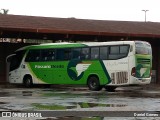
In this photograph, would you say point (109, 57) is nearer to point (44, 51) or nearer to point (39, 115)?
point (44, 51)

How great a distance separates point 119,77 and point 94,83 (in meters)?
1.63

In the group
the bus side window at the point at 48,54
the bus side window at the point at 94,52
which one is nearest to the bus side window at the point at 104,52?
the bus side window at the point at 94,52

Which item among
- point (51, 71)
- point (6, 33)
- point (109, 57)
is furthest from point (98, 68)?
point (6, 33)

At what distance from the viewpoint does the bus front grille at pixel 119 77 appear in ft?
79.5

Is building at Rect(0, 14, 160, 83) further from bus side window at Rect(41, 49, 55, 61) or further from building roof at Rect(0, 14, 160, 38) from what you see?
bus side window at Rect(41, 49, 55, 61)

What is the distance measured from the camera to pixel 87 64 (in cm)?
2578

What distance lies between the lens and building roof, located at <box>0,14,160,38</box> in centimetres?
3050

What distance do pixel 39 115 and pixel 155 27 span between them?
3070cm

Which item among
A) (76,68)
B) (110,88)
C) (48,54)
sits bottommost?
(110,88)

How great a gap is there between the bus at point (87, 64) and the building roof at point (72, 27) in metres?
1.84

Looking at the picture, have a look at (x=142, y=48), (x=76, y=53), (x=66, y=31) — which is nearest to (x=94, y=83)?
(x=76, y=53)

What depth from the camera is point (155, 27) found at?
4034cm

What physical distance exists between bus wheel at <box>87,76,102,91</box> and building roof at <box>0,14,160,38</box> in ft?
20.2

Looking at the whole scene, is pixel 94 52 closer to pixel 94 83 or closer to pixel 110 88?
pixel 94 83
